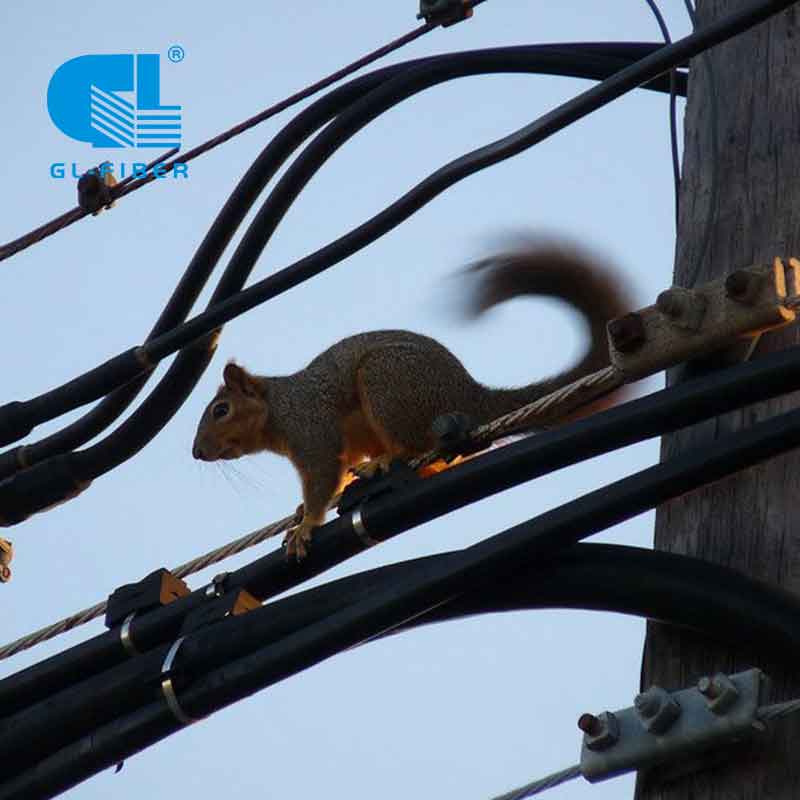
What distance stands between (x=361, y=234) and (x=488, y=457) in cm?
58

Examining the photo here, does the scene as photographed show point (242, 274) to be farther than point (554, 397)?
Yes

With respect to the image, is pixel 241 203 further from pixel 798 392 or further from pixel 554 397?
pixel 798 392

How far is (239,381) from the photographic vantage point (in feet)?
15.7

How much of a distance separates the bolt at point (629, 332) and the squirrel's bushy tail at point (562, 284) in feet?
2.80

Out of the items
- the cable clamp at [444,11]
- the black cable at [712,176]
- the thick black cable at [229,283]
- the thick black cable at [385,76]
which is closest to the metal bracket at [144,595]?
the thick black cable at [385,76]

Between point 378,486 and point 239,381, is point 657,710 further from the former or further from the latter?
point 239,381

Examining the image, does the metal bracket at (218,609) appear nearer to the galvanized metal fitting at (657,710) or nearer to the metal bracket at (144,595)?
the metal bracket at (144,595)

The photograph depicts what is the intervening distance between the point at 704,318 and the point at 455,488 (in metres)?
0.48

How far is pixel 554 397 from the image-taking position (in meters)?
2.98

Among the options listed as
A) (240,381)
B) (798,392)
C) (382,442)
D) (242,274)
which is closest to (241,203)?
(242,274)

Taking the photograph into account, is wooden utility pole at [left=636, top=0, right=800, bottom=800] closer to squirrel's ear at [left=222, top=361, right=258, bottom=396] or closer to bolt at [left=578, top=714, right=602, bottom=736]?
bolt at [left=578, top=714, right=602, bottom=736]

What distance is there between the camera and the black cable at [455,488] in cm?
254

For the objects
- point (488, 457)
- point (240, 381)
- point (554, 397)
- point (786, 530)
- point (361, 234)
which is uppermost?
point (240, 381)

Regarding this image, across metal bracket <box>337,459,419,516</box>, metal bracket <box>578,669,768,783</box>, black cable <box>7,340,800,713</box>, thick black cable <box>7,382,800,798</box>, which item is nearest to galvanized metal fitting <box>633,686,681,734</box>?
metal bracket <box>578,669,768,783</box>
